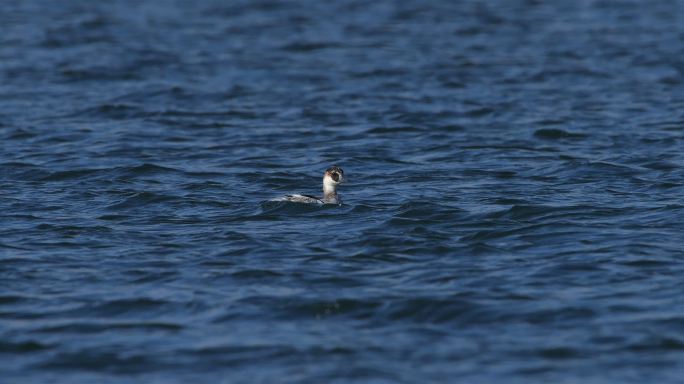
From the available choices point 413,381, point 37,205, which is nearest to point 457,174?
point 37,205

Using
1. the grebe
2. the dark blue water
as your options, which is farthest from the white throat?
the dark blue water

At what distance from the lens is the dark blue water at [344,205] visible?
512 inches

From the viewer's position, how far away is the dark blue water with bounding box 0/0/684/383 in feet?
42.7

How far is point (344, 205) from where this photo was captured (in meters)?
19.9

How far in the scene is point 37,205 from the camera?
20156mm

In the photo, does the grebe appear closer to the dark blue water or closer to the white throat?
the white throat

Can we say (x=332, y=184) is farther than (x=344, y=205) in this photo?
Yes

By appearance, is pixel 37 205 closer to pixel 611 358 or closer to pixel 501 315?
pixel 501 315

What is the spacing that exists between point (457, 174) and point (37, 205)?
747cm

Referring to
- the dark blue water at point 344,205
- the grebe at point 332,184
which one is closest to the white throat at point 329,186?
the grebe at point 332,184

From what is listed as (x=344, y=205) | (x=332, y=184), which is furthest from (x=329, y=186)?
(x=344, y=205)

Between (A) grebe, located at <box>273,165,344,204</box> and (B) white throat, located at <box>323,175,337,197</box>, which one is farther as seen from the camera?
(B) white throat, located at <box>323,175,337,197</box>

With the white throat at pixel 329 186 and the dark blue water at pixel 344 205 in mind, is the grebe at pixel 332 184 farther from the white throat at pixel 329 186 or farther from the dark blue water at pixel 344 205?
the dark blue water at pixel 344 205

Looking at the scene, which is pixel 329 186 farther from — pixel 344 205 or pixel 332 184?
pixel 344 205
